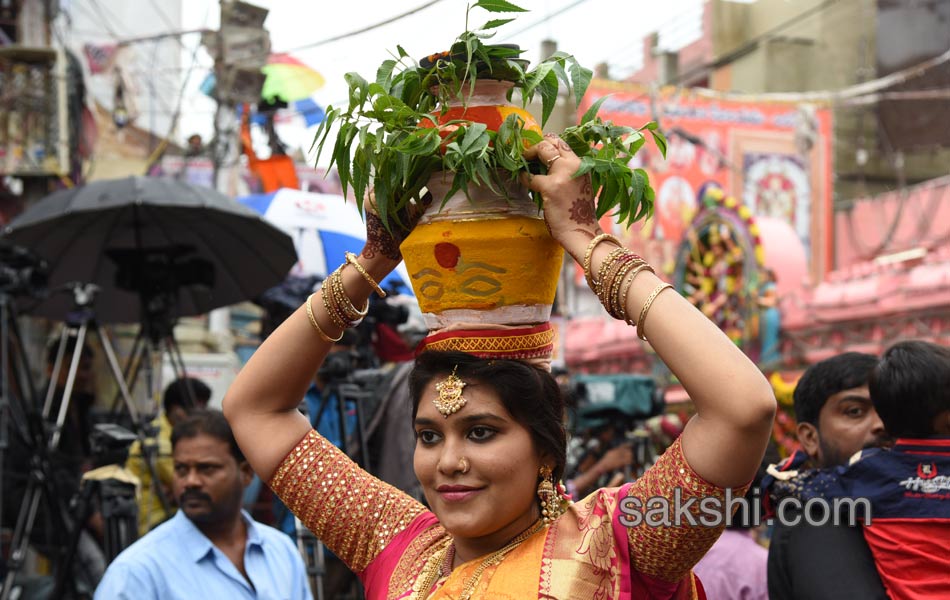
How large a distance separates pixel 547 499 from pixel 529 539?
0.28ft

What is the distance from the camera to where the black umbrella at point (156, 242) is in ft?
17.6

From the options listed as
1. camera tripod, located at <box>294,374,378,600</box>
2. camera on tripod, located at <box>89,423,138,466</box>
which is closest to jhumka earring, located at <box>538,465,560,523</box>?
camera tripod, located at <box>294,374,378,600</box>

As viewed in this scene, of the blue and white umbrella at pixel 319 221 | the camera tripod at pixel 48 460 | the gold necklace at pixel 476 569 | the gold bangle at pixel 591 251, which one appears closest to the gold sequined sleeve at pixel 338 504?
the gold necklace at pixel 476 569

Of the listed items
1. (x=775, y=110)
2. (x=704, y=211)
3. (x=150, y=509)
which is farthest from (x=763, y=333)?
(x=150, y=509)

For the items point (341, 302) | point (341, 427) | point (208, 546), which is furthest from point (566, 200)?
point (341, 427)

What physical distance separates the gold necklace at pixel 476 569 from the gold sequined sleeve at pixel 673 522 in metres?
0.23

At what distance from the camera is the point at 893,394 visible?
2.69 meters

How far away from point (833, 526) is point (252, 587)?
181 cm

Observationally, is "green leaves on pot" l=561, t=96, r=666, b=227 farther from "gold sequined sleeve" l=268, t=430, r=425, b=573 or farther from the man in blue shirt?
the man in blue shirt

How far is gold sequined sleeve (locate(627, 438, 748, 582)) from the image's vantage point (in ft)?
6.22

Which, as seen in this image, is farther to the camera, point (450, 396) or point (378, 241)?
point (378, 241)

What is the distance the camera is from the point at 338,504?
2.38m

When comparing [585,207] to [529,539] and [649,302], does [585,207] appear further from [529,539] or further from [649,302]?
[529,539]

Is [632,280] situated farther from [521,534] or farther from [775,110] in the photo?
[775,110]
